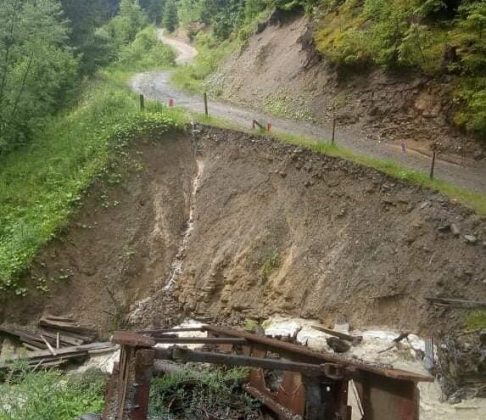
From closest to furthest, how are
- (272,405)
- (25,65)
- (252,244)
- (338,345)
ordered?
1. (272,405)
2. (338,345)
3. (252,244)
4. (25,65)

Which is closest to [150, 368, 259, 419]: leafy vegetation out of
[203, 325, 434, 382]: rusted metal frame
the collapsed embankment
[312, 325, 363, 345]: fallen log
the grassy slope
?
[203, 325, 434, 382]: rusted metal frame

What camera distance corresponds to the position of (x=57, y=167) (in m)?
21.6

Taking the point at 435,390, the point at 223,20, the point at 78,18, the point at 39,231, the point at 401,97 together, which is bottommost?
the point at 435,390

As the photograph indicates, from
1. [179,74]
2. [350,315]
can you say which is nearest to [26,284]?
[350,315]

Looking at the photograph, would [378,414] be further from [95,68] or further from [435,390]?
[95,68]

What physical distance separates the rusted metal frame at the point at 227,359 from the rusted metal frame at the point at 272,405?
127cm

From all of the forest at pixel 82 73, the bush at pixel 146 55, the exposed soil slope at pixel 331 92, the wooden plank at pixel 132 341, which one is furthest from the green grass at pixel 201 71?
the wooden plank at pixel 132 341

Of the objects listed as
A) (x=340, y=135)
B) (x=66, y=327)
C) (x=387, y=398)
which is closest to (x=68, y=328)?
(x=66, y=327)

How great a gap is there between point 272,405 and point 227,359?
2.49 metres

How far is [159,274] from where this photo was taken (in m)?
18.9

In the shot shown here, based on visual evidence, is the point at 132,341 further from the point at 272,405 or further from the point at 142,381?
the point at 272,405

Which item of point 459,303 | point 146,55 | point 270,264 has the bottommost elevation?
point 459,303

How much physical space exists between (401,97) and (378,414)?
523 inches

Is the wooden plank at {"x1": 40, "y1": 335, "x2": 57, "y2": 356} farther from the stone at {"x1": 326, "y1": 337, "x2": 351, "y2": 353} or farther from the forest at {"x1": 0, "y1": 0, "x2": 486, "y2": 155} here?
the forest at {"x1": 0, "y1": 0, "x2": 486, "y2": 155}
